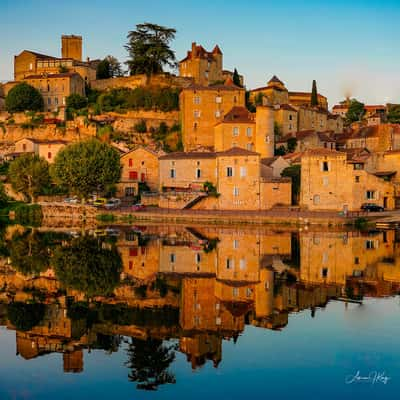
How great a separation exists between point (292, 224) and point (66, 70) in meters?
43.0

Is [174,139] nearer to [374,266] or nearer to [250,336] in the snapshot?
[374,266]

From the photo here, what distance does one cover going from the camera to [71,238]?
36812mm

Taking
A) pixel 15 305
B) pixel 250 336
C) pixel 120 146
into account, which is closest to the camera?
pixel 250 336

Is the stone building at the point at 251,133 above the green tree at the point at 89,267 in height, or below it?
above

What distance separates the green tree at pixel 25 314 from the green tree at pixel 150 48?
166ft

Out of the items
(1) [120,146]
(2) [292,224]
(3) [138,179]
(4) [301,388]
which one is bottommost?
(4) [301,388]

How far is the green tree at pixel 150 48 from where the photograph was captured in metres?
66.8

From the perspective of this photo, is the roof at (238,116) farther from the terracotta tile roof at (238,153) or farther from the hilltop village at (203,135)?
the terracotta tile roof at (238,153)

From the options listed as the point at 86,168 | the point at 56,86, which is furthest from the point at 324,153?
the point at 56,86

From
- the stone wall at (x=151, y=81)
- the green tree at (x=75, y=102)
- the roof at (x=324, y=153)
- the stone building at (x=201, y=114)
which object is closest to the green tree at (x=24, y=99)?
the green tree at (x=75, y=102)

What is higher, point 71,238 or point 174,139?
point 174,139

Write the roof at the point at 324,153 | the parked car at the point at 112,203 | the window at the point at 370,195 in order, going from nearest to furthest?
1. the roof at the point at 324,153
2. the window at the point at 370,195
3. the parked car at the point at 112,203

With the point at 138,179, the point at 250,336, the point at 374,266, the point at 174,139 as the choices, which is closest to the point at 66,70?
the point at 174,139

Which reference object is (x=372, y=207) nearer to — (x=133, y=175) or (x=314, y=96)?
(x=133, y=175)
